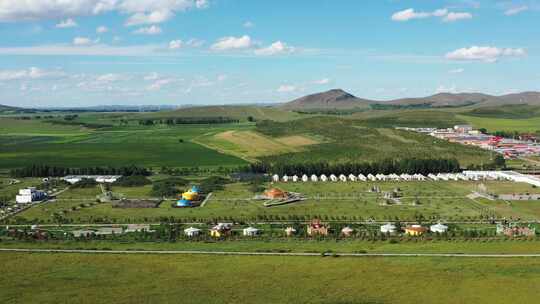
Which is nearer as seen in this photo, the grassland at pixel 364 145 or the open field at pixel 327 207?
the open field at pixel 327 207

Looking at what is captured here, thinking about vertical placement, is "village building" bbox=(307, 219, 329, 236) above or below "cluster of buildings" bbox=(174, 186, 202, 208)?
below

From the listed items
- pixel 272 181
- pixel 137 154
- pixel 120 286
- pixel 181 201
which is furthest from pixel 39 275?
pixel 137 154

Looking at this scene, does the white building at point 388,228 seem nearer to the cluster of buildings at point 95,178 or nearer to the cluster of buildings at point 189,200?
the cluster of buildings at point 189,200

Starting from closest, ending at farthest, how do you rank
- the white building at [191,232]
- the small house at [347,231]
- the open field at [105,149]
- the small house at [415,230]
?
the small house at [347,231] < the small house at [415,230] < the white building at [191,232] < the open field at [105,149]

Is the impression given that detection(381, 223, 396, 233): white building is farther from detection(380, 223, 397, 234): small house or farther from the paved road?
the paved road

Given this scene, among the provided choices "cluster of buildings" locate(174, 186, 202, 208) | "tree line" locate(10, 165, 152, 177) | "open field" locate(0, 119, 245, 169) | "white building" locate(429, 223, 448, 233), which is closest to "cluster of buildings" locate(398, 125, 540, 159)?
"open field" locate(0, 119, 245, 169)

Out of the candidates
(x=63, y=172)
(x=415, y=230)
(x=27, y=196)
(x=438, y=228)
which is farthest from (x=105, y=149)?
(x=438, y=228)

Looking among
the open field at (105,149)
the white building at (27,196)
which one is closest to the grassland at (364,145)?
the open field at (105,149)

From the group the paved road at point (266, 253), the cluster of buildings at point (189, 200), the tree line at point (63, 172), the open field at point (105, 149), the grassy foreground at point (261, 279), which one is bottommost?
the grassy foreground at point (261, 279)
